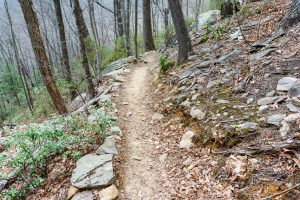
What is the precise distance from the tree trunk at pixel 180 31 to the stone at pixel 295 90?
4267mm

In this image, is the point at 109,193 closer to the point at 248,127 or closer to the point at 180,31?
the point at 248,127

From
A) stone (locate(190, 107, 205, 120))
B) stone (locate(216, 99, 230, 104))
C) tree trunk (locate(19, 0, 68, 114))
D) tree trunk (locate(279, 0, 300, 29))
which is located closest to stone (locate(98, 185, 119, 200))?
stone (locate(190, 107, 205, 120))

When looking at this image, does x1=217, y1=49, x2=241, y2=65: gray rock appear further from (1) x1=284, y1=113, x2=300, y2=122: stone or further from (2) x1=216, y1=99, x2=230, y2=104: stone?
(1) x1=284, y1=113, x2=300, y2=122: stone

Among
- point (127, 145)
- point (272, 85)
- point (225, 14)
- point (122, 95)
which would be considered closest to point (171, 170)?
point (127, 145)

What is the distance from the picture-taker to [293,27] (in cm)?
642

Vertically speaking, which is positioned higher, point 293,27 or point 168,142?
point 293,27

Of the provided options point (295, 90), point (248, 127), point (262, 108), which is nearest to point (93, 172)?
point (248, 127)

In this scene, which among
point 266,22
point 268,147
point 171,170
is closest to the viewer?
point 268,147

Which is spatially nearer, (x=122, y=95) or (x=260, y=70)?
(x=260, y=70)

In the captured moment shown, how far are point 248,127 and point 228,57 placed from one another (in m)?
2.94

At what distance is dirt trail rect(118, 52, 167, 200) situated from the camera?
437cm

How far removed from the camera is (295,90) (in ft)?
14.4

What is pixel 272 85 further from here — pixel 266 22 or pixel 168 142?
pixel 266 22

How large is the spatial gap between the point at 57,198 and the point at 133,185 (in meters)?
1.34
